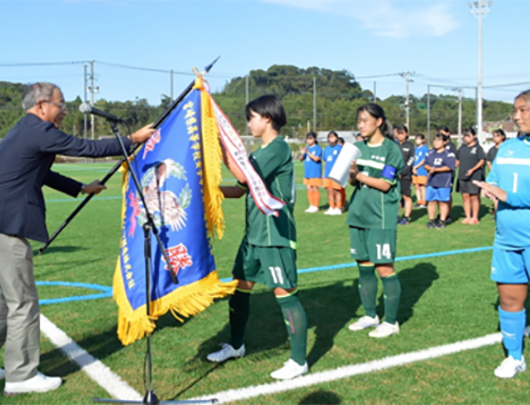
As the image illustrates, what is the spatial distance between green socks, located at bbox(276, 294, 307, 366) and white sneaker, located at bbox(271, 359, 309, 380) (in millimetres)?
33

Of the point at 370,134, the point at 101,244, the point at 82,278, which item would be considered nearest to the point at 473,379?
the point at 370,134

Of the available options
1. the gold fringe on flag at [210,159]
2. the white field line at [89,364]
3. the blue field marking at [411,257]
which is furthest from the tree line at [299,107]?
the gold fringe on flag at [210,159]

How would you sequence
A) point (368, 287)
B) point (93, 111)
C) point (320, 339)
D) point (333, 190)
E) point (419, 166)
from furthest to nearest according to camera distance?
1. point (333, 190)
2. point (419, 166)
3. point (368, 287)
4. point (320, 339)
5. point (93, 111)

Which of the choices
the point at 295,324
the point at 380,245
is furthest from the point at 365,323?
the point at 295,324

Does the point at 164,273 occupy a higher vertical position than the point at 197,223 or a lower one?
lower

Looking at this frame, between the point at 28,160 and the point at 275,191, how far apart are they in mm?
1758

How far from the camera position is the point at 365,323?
17.7 ft

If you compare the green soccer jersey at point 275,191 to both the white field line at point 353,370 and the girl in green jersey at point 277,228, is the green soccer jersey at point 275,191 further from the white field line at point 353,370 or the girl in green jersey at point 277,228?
the white field line at point 353,370

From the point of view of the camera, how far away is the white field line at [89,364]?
397cm

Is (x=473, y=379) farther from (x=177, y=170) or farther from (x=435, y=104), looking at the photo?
(x=435, y=104)

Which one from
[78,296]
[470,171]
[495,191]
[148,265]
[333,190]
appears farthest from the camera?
[333,190]

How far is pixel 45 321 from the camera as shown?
5.61 meters

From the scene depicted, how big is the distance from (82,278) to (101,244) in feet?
8.78

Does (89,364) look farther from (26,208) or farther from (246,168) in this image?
(246,168)
